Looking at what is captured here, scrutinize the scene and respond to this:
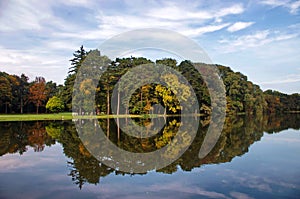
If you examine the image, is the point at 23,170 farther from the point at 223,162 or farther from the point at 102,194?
the point at 223,162

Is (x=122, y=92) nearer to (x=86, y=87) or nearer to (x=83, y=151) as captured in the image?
(x=86, y=87)

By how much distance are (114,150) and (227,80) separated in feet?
160

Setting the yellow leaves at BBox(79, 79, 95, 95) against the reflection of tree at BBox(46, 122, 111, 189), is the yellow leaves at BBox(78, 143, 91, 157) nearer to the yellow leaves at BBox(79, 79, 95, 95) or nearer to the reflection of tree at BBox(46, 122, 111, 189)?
the reflection of tree at BBox(46, 122, 111, 189)

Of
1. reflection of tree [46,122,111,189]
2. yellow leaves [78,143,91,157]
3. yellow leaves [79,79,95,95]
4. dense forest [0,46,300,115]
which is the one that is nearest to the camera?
reflection of tree [46,122,111,189]

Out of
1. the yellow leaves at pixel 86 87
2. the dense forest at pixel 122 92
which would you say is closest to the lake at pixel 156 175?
the yellow leaves at pixel 86 87

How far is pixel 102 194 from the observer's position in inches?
258

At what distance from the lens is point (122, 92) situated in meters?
42.7

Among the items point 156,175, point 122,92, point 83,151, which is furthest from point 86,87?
point 156,175

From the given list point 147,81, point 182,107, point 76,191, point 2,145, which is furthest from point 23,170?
point 182,107

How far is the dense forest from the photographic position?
136 feet

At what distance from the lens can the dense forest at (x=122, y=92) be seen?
41531mm

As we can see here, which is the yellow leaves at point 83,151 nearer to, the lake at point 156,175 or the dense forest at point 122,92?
the lake at point 156,175

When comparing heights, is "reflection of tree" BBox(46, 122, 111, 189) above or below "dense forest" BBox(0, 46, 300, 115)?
below

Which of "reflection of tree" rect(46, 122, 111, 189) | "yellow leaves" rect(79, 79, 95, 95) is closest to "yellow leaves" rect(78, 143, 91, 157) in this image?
"reflection of tree" rect(46, 122, 111, 189)
